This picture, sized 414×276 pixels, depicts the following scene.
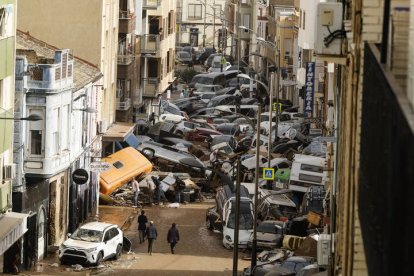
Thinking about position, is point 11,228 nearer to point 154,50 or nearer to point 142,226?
point 142,226

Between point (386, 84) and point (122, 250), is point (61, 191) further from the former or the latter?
point (386, 84)

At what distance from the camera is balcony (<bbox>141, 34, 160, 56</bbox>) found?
8131 centimetres

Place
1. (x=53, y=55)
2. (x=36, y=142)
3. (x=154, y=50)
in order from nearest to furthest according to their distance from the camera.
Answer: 1. (x=36, y=142)
2. (x=53, y=55)
3. (x=154, y=50)

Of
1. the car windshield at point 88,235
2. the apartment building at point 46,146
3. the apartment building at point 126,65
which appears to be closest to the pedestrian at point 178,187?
the apartment building at point 126,65

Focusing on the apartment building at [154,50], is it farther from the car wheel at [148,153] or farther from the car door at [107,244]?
the car door at [107,244]

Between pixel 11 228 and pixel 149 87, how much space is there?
156 feet

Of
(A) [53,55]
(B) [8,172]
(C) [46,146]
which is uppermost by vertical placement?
(A) [53,55]

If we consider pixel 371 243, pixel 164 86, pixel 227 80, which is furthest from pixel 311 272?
pixel 227 80

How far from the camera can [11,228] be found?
3481 cm

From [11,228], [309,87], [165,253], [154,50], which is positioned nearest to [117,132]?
[309,87]

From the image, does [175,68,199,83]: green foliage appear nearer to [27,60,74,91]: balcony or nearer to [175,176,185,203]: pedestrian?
[175,176,185,203]: pedestrian

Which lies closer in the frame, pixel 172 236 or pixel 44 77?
pixel 44 77

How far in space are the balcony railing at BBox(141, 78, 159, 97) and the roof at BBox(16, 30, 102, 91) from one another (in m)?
26.5

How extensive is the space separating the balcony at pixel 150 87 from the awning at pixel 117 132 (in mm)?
18548
